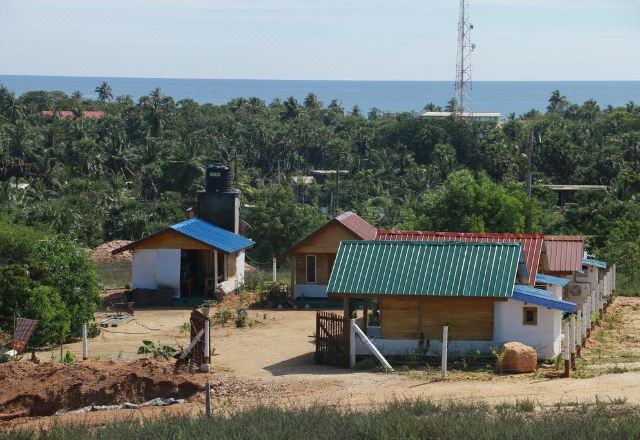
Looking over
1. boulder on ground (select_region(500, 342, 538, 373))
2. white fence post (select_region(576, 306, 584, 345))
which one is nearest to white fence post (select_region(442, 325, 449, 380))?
boulder on ground (select_region(500, 342, 538, 373))

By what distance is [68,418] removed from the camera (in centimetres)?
2111

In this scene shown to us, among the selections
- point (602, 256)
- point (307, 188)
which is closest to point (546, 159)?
point (307, 188)

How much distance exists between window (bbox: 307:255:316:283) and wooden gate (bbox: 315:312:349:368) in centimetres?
1069

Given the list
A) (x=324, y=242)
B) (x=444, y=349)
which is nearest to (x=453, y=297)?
(x=444, y=349)

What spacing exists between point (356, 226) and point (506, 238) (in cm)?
691

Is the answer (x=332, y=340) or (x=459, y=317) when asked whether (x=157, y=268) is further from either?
(x=459, y=317)

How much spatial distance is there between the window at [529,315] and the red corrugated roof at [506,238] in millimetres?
2546

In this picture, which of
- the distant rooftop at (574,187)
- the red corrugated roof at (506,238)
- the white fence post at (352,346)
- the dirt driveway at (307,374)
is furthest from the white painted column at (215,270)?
the distant rooftop at (574,187)

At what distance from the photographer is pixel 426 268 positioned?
26.3m

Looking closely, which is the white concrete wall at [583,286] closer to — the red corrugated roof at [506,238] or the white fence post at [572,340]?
the red corrugated roof at [506,238]

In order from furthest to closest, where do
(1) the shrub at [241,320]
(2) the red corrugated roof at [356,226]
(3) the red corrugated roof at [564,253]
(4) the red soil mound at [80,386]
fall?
1. (2) the red corrugated roof at [356,226]
2. (3) the red corrugated roof at [564,253]
3. (1) the shrub at [241,320]
4. (4) the red soil mound at [80,386]

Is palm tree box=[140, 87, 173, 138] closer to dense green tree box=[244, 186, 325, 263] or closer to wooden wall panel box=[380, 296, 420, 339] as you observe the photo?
dense green tree box=[244, 186, 325, 263]

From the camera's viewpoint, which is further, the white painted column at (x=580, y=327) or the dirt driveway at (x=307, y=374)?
the white painted column at (x=580, y=327)

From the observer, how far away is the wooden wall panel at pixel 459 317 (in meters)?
25.8
